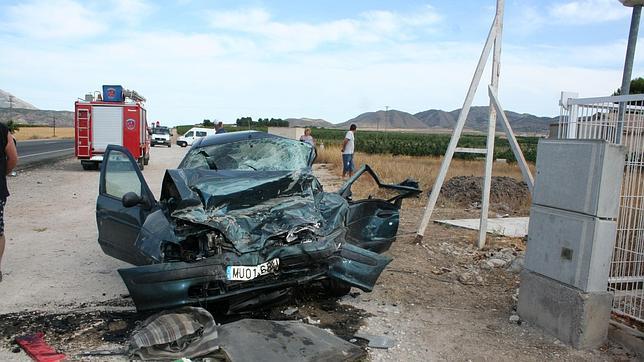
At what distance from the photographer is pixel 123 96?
18.9 meters

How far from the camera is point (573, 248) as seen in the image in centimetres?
418

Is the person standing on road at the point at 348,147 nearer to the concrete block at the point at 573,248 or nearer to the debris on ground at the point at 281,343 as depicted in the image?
the concrete block at the point at 573,248

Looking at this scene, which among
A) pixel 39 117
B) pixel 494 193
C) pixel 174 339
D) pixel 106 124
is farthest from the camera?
pixel 39 117

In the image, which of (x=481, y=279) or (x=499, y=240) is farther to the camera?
(x=499, y=240)

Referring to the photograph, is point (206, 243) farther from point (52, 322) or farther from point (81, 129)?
point (81, 129)

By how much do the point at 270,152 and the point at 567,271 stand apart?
338 cm

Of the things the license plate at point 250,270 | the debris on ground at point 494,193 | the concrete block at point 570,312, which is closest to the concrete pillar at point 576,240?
the concrete block at point 570,312

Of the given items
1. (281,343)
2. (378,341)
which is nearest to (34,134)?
(281,343)

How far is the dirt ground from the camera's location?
13.3ft

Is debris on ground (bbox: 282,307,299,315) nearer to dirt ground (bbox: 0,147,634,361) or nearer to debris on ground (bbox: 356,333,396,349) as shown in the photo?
dirt ground (bbox: 0,147,634,361)

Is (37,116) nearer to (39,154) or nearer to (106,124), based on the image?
(39,154)

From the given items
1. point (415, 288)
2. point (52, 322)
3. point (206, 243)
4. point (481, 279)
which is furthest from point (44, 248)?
point (481, 279)

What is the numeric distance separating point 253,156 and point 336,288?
1.85 m

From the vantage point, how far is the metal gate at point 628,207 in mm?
4371
